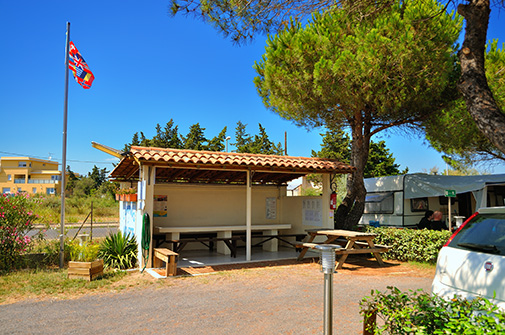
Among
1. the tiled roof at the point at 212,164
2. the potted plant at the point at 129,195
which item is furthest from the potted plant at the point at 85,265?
the tiled roof at the point at 212,164

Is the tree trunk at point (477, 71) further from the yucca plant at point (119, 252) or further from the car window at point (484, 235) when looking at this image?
the yucca plant at point (119, 252)

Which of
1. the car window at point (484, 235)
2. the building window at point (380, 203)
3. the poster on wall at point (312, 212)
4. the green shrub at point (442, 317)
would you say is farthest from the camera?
the building window at point (380, 203)

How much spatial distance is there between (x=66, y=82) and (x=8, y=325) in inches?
206

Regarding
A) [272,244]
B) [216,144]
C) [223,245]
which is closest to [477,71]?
[223,245]

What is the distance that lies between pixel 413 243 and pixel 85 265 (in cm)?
722

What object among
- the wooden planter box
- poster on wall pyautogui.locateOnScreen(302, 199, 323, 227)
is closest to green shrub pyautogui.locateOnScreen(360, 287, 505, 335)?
the wooden planter box

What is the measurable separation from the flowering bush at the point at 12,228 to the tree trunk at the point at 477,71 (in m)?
7.94

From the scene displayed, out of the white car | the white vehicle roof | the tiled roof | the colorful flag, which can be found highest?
the colorful flag

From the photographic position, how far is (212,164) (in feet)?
27.2

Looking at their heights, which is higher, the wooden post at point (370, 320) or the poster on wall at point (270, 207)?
the poster on wall at point (270, 207)

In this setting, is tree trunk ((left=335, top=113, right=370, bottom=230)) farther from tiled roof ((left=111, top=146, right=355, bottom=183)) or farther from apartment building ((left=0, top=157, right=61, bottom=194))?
apartment building ((left=0, top=157, right=61, bottom=194))

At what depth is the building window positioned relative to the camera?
13.8 meters

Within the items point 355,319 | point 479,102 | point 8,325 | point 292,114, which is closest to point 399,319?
point 479,102

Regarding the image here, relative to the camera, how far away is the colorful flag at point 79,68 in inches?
327
